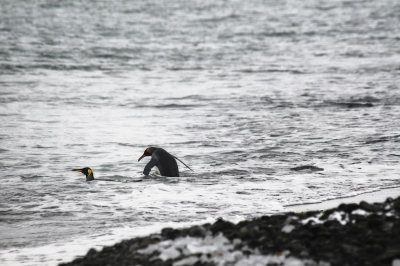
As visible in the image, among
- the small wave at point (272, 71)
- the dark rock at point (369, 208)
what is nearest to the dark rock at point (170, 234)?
the dark rock at point (369, 208)

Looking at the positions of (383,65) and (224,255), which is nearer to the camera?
(224,255)

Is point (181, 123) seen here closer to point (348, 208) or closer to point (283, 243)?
point (348, 208)

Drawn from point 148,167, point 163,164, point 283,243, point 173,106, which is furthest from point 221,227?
point 173,106

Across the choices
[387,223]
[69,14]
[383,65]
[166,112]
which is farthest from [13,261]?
[69,14]

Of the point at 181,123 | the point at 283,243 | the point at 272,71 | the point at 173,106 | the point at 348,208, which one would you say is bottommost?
the point at 283,243

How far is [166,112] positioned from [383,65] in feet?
32.0

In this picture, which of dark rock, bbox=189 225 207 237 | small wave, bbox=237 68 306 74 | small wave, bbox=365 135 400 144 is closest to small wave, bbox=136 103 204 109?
small wave, bbox=365 135 400 144

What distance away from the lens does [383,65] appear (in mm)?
22297

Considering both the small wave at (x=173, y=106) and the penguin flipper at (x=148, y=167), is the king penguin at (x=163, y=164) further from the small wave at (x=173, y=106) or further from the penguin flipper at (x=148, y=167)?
the small wave at (x=173, y=106)

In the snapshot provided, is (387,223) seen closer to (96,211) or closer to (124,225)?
(124,225)

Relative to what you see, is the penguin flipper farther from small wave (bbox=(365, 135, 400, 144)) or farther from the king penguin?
small wave (bbox=(365, 135, 400, 144))

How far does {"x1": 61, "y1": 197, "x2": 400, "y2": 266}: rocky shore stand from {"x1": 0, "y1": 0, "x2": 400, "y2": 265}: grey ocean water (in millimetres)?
1203

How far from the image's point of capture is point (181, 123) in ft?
45.2

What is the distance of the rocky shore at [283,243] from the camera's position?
4875 mm
